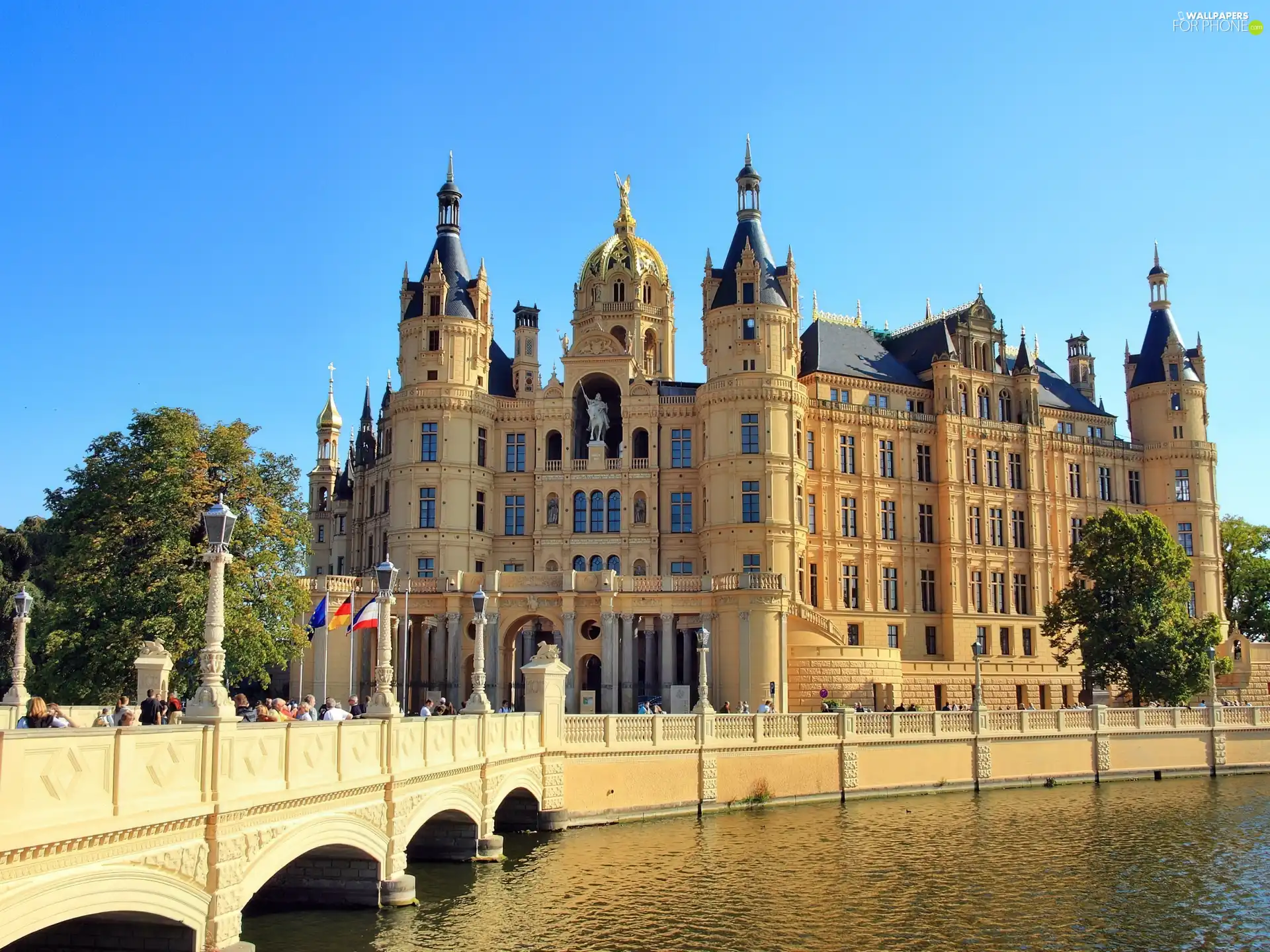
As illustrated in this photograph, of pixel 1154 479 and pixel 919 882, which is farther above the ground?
pixel 1154 479

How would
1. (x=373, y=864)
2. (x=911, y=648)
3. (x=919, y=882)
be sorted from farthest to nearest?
(x=911, y=648) < (x=919, y=882) < (x=373, y=864)

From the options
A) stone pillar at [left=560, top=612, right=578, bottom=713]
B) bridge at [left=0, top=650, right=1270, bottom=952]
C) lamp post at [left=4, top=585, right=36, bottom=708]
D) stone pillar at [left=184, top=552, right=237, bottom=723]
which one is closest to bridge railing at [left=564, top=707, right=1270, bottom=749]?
bridge at [left=0, top=650, right=1270, bottom=952]

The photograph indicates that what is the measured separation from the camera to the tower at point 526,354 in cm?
6925

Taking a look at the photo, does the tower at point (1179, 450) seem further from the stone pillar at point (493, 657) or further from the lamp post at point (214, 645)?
the lamp post at point (214, 645)

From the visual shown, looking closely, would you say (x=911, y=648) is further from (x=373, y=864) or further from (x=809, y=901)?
(x=373, y=864)

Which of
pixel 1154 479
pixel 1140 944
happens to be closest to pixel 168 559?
pixel 1140 944

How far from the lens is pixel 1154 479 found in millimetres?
80125

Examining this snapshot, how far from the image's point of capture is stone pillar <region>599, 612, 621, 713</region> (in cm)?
5622

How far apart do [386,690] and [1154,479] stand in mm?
67469

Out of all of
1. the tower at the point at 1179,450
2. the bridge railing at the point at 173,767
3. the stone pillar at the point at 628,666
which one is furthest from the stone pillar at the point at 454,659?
the tower at the point at 1179,450

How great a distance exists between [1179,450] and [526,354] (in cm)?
4210

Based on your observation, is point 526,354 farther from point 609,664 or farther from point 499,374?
point 609,664

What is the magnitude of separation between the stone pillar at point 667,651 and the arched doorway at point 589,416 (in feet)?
42.8

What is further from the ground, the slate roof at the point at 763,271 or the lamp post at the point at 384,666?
the slate roof at the point at 763,271
